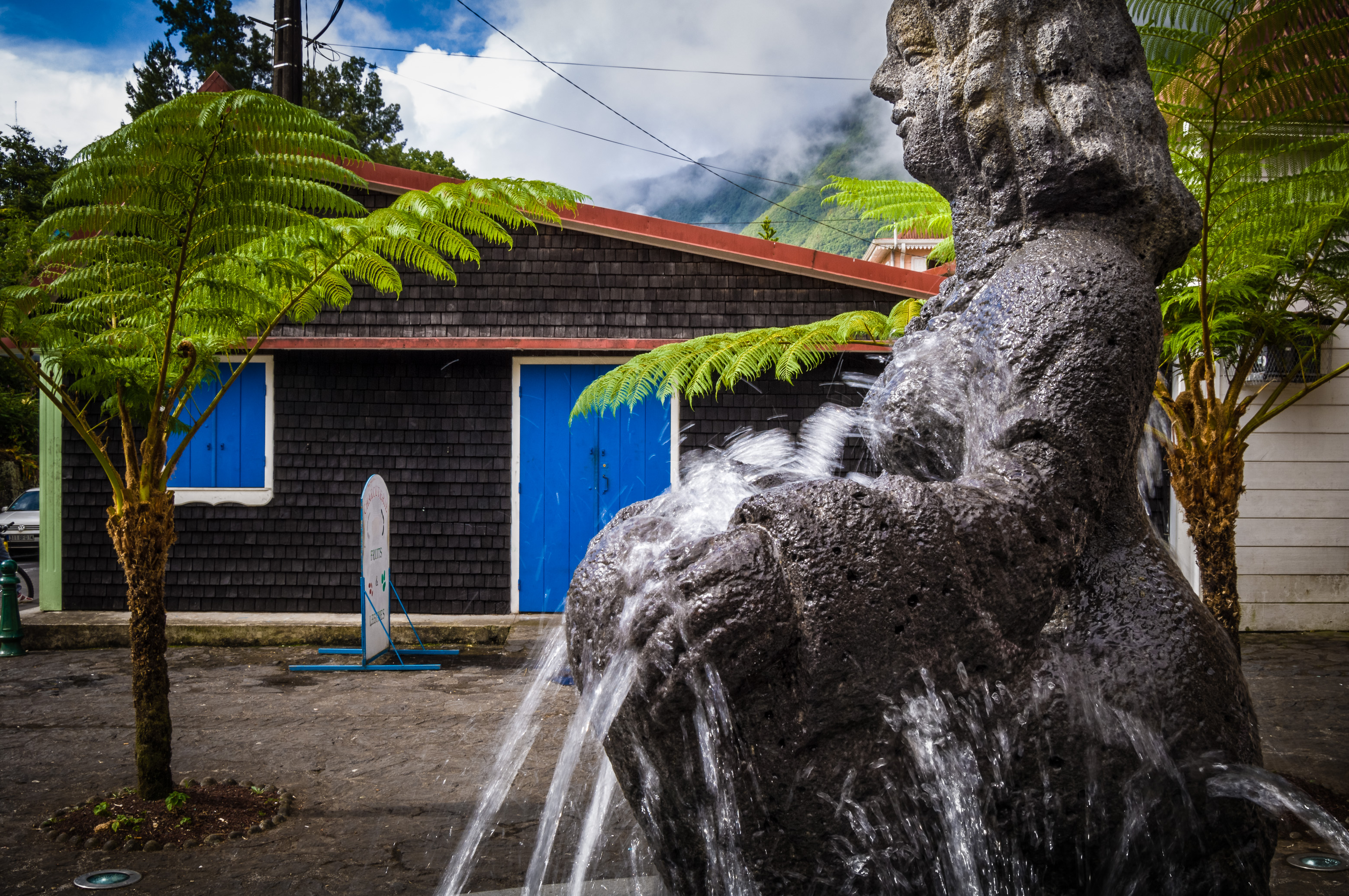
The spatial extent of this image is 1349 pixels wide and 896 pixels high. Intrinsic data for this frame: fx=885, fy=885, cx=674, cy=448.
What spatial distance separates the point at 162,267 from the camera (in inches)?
162

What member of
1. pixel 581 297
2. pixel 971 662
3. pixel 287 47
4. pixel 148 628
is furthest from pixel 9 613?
pixel 971 662

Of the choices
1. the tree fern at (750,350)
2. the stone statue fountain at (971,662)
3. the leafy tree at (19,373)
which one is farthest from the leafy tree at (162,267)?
the leafy tree at (19,373)

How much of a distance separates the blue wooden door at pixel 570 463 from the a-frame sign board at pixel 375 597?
151cm

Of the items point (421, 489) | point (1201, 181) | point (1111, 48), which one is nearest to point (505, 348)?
point (421, 489)

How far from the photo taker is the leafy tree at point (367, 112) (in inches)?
1093

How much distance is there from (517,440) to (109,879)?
18.8 feet

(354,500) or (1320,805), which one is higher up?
(354,500)

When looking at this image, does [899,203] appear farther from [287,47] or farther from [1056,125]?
[287,47]

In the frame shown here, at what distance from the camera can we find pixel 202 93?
400cm

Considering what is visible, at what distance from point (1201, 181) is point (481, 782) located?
15.5ft

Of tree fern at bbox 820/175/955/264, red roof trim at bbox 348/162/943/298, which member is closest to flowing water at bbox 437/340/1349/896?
tree fern at bbox 820/175/955/264

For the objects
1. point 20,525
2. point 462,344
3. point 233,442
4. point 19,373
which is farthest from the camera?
point 19,373

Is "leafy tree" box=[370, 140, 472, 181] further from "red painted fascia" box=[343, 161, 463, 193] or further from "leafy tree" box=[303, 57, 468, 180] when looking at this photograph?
"red painted fascia" box=[343, 161, 463, 193]

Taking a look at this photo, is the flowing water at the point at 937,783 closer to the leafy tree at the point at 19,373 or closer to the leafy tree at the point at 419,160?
the leafy tree at the point at 19,373
